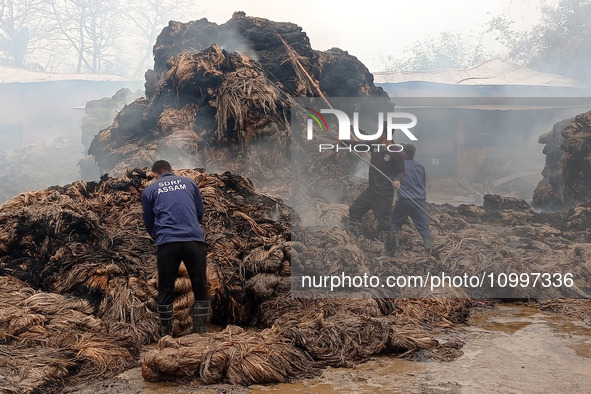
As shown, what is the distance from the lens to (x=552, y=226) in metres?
10.2

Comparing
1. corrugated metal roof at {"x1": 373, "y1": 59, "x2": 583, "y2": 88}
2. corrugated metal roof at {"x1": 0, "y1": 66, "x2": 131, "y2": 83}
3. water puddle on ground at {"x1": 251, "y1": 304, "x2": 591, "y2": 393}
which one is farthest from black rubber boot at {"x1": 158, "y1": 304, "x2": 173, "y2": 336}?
corrugated metal roof at {"x1": 0, "y1": 66, "x2": 131, "y2": 83}

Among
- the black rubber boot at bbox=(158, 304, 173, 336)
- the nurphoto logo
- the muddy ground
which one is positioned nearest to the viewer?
the muddy ground

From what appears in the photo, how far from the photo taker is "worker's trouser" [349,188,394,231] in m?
8.01

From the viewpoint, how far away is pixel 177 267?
490cm

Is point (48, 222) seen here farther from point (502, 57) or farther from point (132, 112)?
point (502, 57)

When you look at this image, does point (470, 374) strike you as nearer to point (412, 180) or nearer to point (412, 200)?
point (412, 200)

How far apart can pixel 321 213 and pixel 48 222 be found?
389cm

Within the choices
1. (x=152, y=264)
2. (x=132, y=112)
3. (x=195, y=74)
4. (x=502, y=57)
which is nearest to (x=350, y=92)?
(x=195, y=74)

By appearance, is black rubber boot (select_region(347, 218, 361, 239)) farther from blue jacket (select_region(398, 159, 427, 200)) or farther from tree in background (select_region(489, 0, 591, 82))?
tree in background (select_region(489, 0, 591, 82))

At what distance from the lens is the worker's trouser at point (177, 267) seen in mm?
4844

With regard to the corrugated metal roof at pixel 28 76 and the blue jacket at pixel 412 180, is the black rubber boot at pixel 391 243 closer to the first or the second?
the blue jacket at pixel 412 180

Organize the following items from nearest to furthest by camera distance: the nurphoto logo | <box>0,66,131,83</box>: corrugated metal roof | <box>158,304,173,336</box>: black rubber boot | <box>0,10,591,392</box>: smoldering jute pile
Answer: <box>0,10,591,392</box>: smoldering jute pile → <box>158,304,173,336</box>: black rubber boot → the nurphoto logo → <box>0,66,131,83</box>: corrugated metal roof

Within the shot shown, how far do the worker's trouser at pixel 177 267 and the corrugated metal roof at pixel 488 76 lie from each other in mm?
15541

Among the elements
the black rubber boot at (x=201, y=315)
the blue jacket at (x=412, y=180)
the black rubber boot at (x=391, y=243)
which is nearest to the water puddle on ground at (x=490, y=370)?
the black rubber boot at (x=201, y=315)
